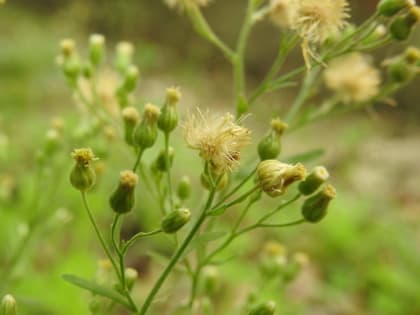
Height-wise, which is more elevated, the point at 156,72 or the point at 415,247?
the point at 156,72

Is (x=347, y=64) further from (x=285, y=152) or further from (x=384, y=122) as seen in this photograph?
(x=384, y=122)

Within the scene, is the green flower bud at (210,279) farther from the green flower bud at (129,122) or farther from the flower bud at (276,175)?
the flower bud at (276,175)

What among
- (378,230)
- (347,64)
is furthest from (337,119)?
(347,64)

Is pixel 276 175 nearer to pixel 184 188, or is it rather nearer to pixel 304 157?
pixel 304 157

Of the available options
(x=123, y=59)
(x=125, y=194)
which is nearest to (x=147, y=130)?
(x=125, y=194)

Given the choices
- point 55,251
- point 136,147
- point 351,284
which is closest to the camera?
point 136,147
